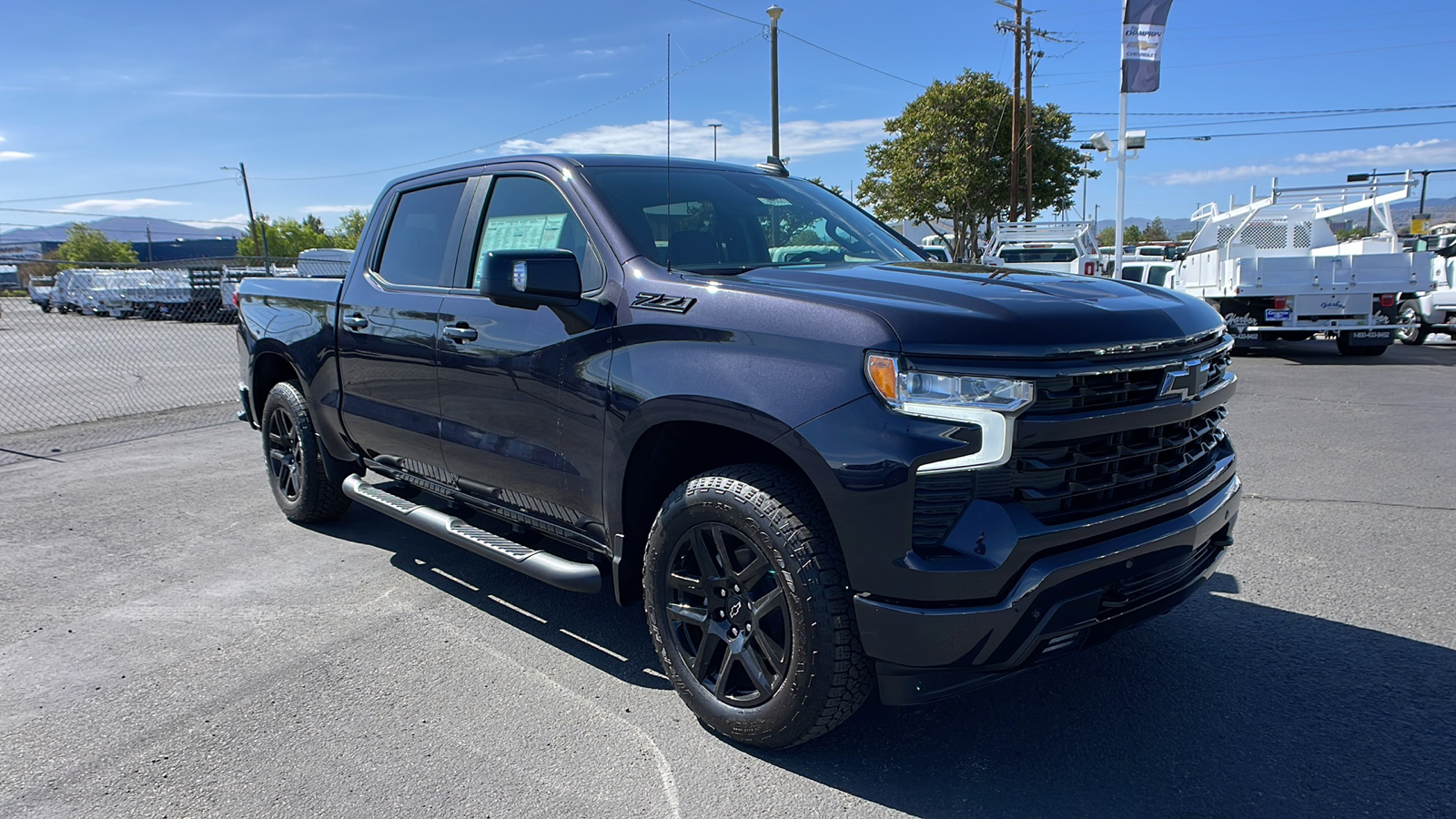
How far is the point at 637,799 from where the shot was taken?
2.66 m

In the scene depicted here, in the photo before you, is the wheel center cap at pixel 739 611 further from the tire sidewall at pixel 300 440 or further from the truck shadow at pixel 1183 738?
the tire sidewall at pixel 300 440

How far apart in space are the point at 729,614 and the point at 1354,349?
578 inches

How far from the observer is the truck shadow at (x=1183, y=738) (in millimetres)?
2594

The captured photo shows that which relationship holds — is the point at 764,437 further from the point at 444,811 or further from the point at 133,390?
the point at 133,390

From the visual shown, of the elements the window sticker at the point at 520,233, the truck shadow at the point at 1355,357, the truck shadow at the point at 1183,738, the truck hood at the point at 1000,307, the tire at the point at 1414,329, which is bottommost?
the truck shadow at the point at 1183,738

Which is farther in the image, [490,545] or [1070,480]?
[490,545]

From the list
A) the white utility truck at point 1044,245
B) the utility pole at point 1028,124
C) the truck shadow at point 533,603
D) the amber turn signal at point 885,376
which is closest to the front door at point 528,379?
the truck shadow at point 533,603

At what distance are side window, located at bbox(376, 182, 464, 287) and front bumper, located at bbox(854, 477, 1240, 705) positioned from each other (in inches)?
102

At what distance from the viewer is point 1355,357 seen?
14344 millimetres

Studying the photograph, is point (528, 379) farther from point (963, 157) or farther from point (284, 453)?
point (963, 157)

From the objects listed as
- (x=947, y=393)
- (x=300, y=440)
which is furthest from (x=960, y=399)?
(x=300, y=440)

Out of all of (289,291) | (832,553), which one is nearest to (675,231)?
(832,553)

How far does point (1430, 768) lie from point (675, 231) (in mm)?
2928

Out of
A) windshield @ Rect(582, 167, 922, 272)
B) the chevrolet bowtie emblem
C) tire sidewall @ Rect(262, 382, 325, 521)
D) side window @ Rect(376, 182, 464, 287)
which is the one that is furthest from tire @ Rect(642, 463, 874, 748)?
tire sidewall @ Rect(262, 382, 325, 521)
